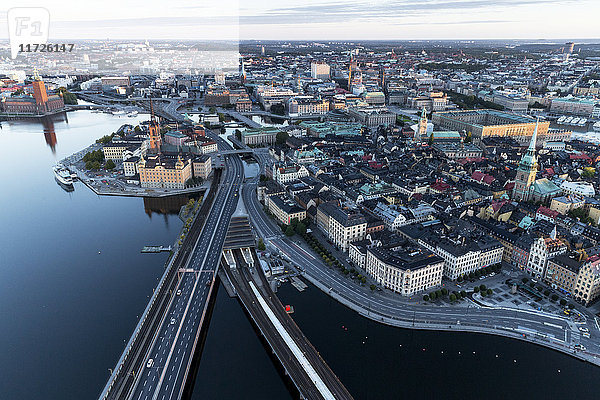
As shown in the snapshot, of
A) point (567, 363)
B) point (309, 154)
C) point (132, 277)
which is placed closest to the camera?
point (567, 363)

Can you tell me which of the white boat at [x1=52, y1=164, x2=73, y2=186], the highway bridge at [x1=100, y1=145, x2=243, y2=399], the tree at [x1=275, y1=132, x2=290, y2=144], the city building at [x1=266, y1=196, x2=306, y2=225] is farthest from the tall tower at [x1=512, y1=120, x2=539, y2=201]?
the white boat at [x1=52, y1=164, x2=73, y2=186]

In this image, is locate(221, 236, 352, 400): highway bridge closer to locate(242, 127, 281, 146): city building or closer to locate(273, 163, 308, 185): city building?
locate(273, 163, 308, 185): city building

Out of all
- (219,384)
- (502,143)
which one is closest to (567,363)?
(219,384)

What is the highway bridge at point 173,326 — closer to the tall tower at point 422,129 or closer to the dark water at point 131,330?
the dark water at point 131,330

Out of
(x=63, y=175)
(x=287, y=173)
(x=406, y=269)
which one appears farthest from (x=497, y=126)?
(x=63, y=175)

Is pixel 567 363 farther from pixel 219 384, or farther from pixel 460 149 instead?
pixel 460 149

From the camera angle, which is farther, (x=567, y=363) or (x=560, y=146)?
(x=560, y=146)

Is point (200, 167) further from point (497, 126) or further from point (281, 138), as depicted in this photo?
point (497, 126)
